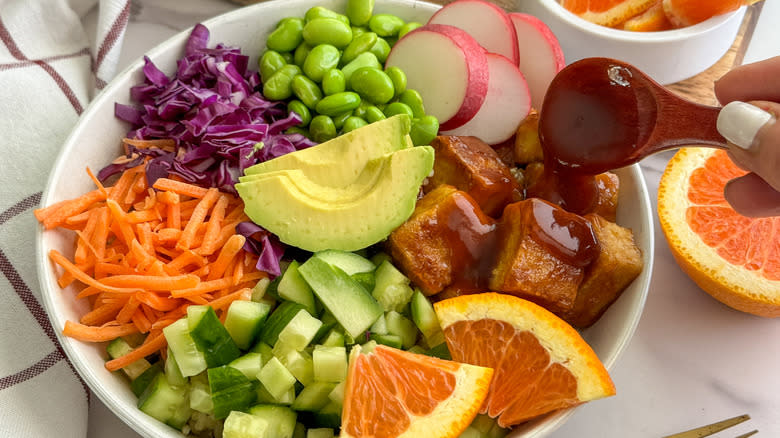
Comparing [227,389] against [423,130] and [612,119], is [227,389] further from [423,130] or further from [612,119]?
[612,119]

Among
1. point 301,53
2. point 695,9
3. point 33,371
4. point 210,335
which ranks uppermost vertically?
point 695,9

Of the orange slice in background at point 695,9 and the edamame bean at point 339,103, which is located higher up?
the orange slice in background at point 695,9

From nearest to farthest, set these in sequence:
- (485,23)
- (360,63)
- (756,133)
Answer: (756,133)
(360,63)
(485,23)

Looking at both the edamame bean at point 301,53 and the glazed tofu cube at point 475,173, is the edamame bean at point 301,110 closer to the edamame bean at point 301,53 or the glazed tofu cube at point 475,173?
Answer: the edamame bean at point 301,53

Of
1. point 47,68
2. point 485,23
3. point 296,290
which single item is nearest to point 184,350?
point 296,290

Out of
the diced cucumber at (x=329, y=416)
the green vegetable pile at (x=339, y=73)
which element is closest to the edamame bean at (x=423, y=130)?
the green vegetable pile at (x=339, y=73)
